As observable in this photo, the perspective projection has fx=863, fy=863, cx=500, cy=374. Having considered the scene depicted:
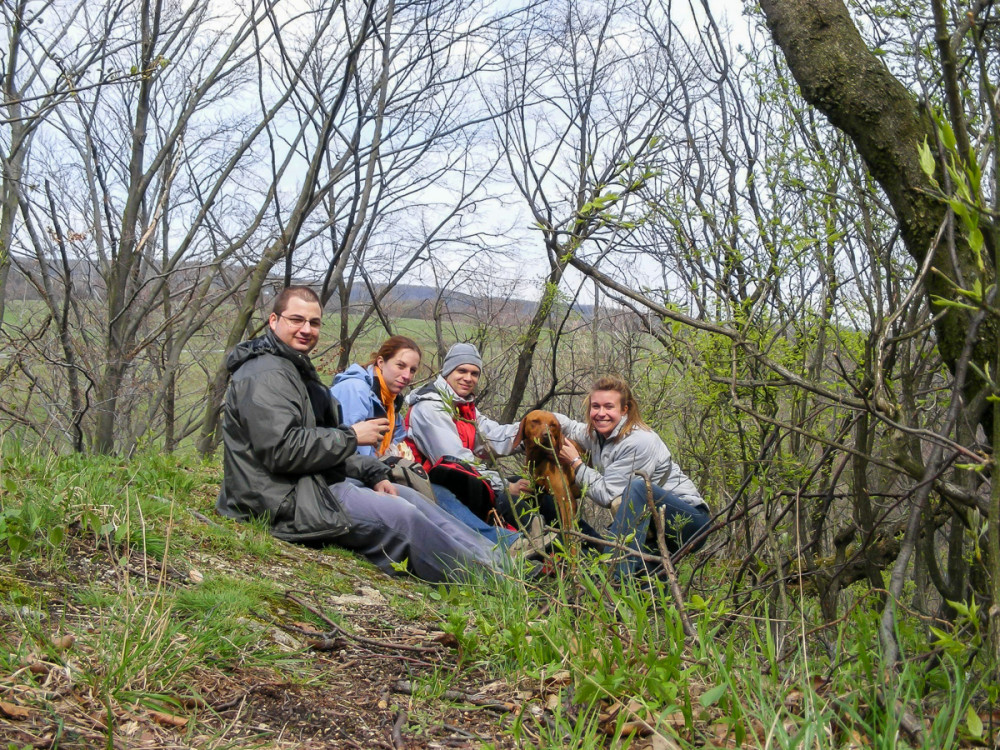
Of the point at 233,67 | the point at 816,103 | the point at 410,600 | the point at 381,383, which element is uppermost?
the point at 233,67

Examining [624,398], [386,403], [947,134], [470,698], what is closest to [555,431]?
[624,398]

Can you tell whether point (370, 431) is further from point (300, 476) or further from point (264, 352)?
point (264, 352)

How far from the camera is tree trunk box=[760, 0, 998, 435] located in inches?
98.6

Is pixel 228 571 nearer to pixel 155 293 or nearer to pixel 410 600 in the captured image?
pixel 410 600

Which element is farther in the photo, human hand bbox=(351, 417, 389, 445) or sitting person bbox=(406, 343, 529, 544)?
sitting person bbox=(406, 343, 529, 544)

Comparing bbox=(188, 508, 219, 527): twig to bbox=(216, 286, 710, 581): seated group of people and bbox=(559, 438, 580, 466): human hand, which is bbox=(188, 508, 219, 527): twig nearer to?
bbox=(216, 286, 710, 581): seated group of people

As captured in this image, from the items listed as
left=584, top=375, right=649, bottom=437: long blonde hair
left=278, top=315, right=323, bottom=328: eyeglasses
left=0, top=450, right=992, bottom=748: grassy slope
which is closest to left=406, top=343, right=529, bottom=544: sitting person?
left=584, top=375, right=649, bottom=437: long blonde hair

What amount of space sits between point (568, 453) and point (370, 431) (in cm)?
122

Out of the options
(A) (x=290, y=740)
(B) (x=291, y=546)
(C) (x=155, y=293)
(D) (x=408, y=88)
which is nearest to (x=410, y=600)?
(B) (x=291, y=546)

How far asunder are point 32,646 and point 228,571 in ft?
→ 4.20

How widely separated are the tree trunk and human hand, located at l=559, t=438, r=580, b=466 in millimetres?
2799

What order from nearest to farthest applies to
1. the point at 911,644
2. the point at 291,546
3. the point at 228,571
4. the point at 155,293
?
the point at 911,644
the point at 228,571
the point at 291,546
the point at 155,293

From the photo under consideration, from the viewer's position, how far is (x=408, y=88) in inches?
385

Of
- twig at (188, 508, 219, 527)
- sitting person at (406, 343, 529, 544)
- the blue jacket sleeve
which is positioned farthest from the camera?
the blue jacket sleeve
